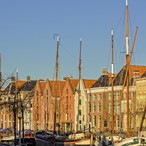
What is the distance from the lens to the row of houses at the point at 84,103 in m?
92.6

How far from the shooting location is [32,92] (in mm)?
122500

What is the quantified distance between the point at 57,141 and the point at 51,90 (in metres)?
50.0

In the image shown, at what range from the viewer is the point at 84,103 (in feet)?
352

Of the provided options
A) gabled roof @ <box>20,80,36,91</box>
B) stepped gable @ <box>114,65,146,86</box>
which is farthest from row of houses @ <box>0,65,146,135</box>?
gabled roof @ <box>20,80,36,91</box>

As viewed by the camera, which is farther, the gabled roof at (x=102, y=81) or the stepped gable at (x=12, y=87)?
the gabled roof at (x=102, y=81)

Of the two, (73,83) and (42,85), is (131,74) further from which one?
(42,85)

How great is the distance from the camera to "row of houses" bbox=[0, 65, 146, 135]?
304 feet

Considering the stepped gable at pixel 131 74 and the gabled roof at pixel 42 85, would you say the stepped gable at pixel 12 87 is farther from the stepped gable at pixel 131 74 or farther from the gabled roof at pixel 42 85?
the stepped gable at pixel 131 74

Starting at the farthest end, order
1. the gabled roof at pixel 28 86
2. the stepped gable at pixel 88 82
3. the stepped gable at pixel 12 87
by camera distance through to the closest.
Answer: the gabled roof at pixel 28 86, the stepped gable at pixel 88 82, the stepped gable at pixel 12 87

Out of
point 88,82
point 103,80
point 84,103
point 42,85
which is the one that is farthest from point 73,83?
point 42,85

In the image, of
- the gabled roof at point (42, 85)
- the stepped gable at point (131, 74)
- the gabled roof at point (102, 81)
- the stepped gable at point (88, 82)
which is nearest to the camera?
the stepped gable at point (131, 74)

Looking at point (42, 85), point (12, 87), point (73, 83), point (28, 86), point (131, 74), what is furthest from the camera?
point (28, 86)

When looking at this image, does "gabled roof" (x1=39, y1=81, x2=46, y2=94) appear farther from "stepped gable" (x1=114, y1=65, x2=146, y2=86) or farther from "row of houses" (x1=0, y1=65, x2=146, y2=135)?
"stepped gable" (x1=114, y1=65, x2=146, y2=86)

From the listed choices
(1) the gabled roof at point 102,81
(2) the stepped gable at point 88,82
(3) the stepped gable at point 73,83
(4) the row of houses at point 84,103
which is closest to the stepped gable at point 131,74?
(4) the row of houses at point 84,103
